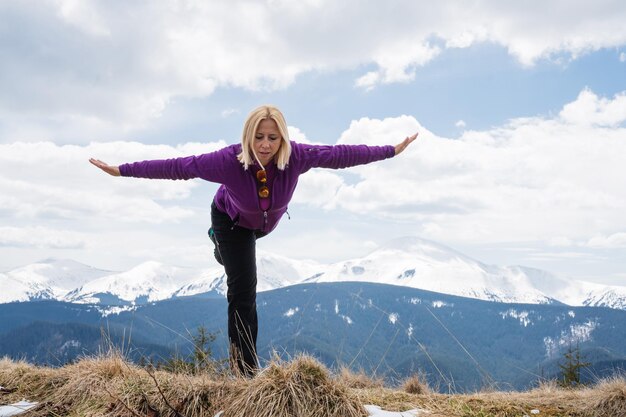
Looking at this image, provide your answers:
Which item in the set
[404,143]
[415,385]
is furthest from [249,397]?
[415,385]

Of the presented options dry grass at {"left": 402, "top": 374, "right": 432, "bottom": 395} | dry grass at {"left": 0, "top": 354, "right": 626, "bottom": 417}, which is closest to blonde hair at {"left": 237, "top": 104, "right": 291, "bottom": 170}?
dry grass at {"left": 0, "top": 354, "right": 626, "bottom": 417}

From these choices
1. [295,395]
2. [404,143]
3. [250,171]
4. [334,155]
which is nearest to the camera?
[295,395]

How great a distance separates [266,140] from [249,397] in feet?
7.35

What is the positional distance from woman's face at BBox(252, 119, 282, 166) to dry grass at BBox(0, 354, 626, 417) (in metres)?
1.88

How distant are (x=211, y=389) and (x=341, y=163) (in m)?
2.51

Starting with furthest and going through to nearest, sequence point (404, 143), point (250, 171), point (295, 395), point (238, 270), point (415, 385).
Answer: point (415, 385)
point (404, 143)
point (238, 270)
point (250, 171)
point (295, 395)

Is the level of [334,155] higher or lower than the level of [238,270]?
higher

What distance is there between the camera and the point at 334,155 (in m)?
5.24

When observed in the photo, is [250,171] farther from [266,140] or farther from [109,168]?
[109,168]

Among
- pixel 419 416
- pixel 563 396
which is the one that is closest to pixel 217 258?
pixel 419 416

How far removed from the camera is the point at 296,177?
5176 millimetres

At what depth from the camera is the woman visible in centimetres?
480

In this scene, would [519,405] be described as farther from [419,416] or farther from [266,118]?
[266,118]

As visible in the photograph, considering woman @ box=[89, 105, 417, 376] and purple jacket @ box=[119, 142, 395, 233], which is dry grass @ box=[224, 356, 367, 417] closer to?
woman @ box=[89, 105, 417, 376]
